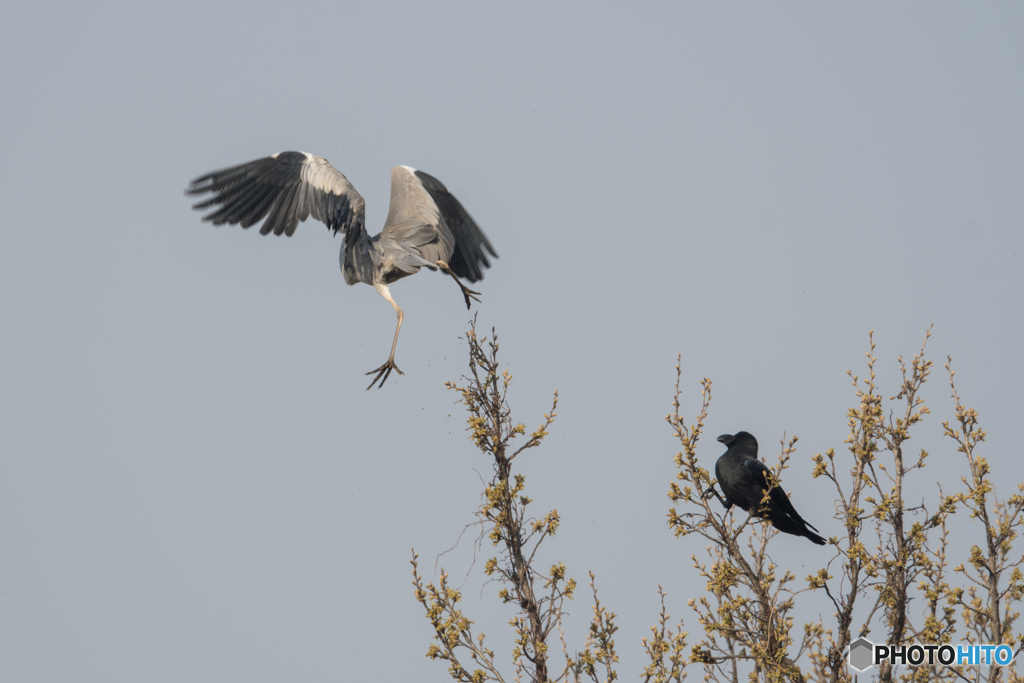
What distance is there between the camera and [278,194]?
933 cm

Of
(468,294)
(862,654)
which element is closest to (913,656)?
(862,654)

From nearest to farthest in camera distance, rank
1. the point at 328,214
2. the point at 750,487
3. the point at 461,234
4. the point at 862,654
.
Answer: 1. the point at 862,654
2. the point at 750,487
3. the point at 328,214
4. the point at 461,234

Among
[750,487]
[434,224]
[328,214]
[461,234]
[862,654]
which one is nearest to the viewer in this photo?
[862,654]

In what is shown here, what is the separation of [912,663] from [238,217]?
678 centimetres

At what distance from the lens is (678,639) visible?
5770 millimetres

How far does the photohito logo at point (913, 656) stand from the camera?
5.54 m

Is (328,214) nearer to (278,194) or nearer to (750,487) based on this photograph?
(278,194)

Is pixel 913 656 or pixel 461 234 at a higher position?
pixel 461 234

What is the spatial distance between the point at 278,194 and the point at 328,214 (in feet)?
1.93

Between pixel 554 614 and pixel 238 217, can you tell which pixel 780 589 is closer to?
pixel 554 614

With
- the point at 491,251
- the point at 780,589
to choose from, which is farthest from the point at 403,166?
the point at 780,589

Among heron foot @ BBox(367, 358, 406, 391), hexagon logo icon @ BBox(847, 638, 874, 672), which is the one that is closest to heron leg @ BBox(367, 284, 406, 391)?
heron foot @ BBox(367, 358, 406, 391)

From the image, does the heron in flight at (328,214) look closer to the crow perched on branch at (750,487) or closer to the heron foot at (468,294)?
the heron foot at (468,294)

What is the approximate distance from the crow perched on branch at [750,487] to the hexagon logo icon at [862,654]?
0.95 metres
